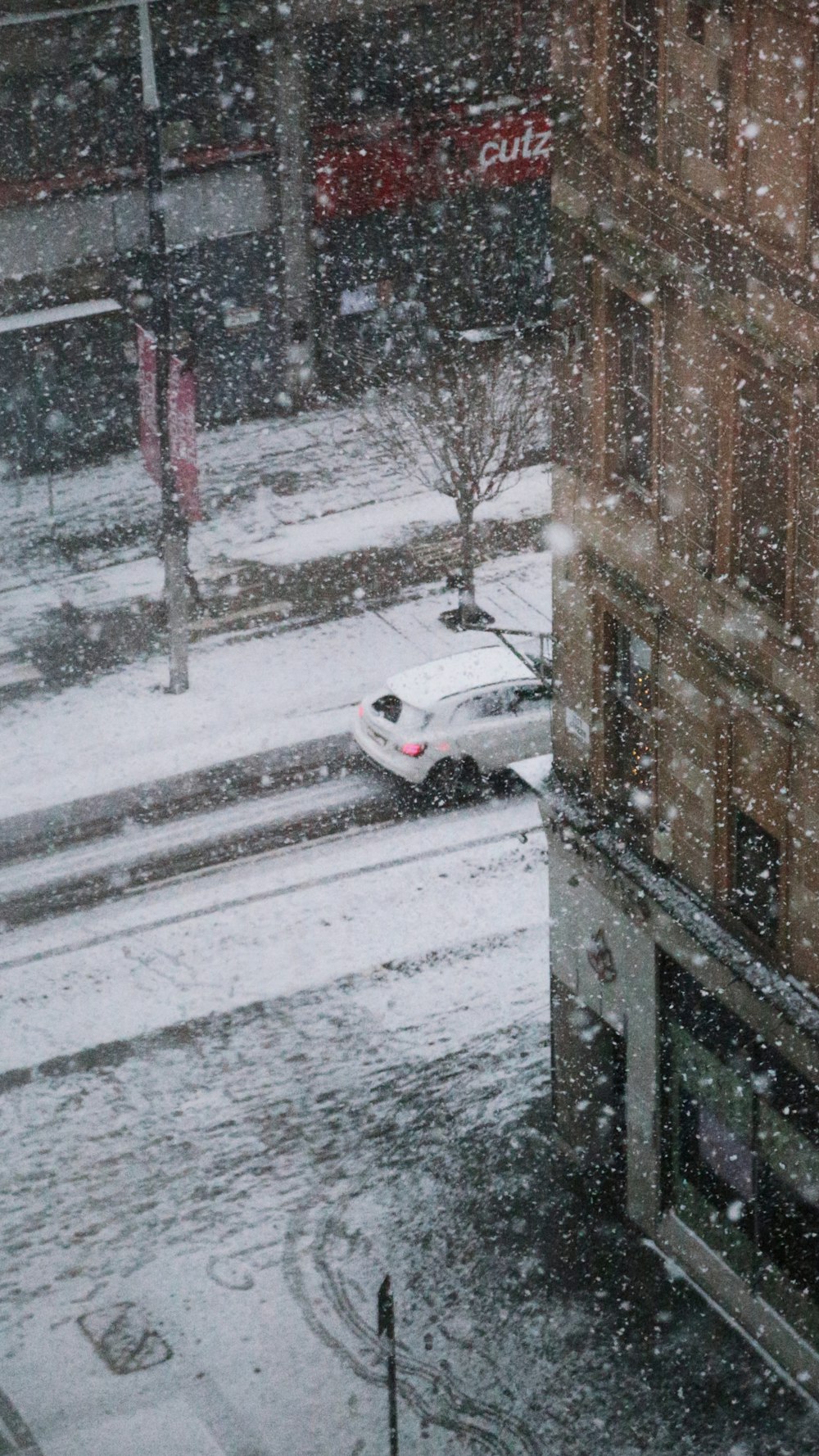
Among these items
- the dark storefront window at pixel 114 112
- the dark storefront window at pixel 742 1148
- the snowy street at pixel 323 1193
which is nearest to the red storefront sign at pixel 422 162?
the dark storefront window at pixel 114 112

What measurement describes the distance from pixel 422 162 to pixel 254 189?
304cm

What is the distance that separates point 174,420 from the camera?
29062 millimetres

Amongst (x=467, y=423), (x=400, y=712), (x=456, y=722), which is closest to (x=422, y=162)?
(x=467, y=423)

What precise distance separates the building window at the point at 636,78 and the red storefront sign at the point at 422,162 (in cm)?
2056

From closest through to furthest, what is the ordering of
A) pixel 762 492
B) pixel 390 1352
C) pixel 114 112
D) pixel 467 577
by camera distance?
pixel 762 492
pixel 390 1352
pixel 467 577
pixel 114 112

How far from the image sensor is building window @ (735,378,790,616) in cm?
1638

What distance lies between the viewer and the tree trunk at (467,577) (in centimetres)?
3141

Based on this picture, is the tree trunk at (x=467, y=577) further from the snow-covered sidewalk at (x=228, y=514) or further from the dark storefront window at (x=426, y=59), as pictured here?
the dark storefront window at (x=426, y=59)

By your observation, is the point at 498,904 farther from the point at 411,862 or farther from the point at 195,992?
the point at 195,992

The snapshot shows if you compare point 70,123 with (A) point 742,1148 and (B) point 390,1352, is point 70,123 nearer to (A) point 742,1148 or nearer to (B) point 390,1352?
(A) point 742,1148

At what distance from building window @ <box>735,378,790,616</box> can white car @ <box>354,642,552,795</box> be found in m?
10.7

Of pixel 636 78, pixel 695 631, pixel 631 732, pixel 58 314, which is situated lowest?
pixel 58 314

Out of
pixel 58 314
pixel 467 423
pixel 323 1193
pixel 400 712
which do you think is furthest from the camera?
pixel 58 314

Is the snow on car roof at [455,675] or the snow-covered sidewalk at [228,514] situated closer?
the snow on car roof at [455,675]
